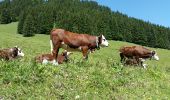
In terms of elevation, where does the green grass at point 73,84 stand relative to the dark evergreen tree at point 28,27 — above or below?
above

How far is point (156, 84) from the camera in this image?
1528 centimetres

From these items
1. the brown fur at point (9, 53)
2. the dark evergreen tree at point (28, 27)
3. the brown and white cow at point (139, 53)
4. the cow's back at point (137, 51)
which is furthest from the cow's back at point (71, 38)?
the dark evergreen tree at point (28, 27)

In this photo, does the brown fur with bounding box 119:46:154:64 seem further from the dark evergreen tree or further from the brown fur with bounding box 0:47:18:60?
the dark evergreen tree

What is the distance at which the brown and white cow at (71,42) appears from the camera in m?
20.1

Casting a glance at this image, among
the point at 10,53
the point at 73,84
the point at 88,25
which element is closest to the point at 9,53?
the point at 10,53

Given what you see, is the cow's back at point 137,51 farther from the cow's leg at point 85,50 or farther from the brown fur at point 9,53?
the brown fur at point 9,53

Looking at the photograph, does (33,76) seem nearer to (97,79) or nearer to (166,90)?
(97,79)

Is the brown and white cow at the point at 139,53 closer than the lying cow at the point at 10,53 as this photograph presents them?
No

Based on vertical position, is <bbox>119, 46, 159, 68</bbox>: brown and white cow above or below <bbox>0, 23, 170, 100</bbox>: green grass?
below

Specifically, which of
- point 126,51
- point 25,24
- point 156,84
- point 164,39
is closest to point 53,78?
point 156,84

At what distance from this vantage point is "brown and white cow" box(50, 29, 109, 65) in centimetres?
2014

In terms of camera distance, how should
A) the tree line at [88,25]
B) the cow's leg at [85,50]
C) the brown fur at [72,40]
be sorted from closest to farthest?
the brown fur at [72,40], the cow's leg at [85,50], the tree line at [88,25]

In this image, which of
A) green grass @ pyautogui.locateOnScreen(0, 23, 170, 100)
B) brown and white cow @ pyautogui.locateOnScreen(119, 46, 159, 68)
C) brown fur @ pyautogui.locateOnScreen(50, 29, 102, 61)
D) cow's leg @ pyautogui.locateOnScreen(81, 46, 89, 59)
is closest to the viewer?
green grass @ pyautogui.locateOnScreen(0, 23, 170, 100)

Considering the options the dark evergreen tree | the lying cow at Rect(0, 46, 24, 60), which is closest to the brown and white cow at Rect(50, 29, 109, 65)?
the lying cow at Rect(0, 46, 24, 60)
